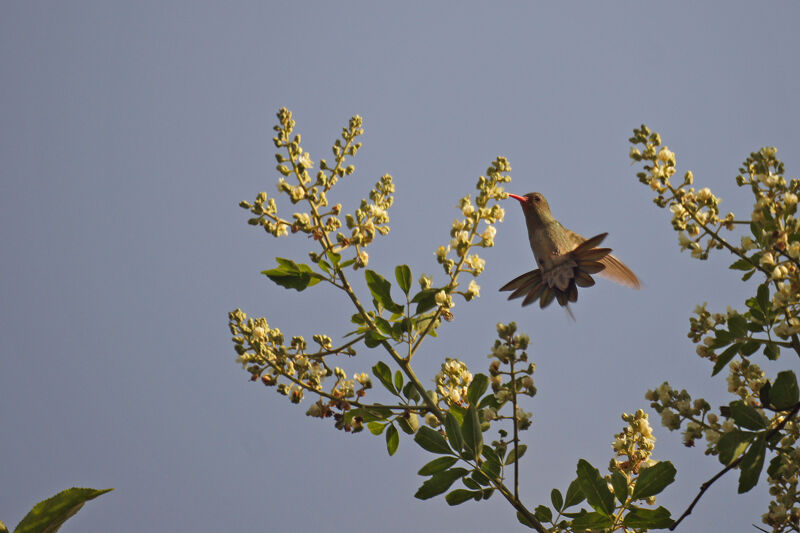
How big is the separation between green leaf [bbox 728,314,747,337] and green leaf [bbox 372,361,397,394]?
1.63m

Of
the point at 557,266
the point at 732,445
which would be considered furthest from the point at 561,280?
the point at 732,445

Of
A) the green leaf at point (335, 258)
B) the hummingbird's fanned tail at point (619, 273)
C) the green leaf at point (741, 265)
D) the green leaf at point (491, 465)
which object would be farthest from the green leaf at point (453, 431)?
the hummingbird's fanned tail at point (619, 273)

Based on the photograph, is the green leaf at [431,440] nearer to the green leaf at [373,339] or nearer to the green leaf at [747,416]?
the green leaf at [373,339]

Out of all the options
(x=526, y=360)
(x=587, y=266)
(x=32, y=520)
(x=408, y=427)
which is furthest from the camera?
(x=587, y=266)

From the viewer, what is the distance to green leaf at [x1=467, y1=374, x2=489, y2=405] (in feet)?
11.5

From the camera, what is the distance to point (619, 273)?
15.3 feet

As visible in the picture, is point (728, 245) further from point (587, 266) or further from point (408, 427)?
point (408, 427)

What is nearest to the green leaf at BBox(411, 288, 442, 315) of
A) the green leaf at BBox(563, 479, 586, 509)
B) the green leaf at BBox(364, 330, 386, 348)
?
the green leaf at BBox(364, 330, 386, 348)

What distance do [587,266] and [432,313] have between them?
124 centimetres

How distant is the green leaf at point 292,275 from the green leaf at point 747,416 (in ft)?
6.19

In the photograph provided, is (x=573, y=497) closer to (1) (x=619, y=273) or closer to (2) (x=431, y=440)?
(2) (x=431, y=440)

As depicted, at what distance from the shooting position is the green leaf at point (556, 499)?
3.35m

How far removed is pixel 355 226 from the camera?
135 inches

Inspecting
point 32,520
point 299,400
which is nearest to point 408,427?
point 299,400
